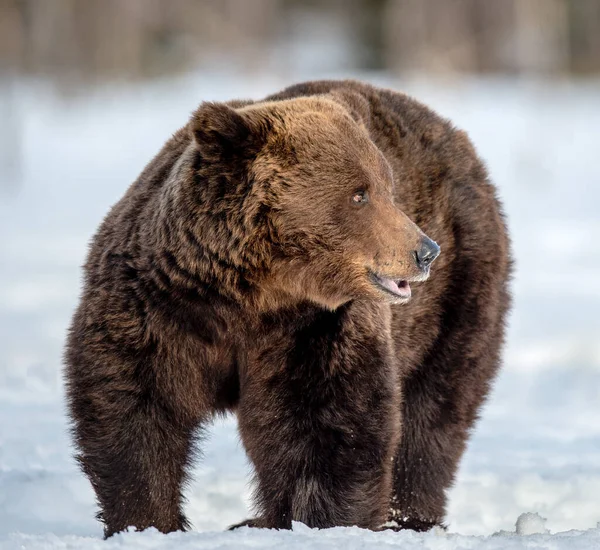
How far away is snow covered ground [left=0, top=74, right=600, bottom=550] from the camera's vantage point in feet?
14.8

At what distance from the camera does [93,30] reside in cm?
2891

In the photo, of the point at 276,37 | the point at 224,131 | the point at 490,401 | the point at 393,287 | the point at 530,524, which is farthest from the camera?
the point at 276,37

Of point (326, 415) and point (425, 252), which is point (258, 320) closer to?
point (326, 415)

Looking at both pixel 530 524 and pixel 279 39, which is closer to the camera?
pixel 530 524

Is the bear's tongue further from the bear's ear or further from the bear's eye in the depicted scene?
the bear's ear

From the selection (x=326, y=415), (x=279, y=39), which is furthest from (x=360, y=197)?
(x=279, y=39)

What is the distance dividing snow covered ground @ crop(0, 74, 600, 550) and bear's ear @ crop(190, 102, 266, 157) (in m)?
1.35

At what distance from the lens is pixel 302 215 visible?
12.3 ft

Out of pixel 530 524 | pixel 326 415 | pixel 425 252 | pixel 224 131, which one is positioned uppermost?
pixel 224 131

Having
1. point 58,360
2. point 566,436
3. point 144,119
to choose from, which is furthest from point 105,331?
point 144,119

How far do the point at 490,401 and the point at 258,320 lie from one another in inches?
149

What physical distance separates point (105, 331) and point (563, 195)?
48.1ft

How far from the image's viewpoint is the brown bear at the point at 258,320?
12.3 feet

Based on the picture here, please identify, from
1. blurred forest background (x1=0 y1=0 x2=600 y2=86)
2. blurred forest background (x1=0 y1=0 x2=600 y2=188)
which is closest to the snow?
blurred forest background (x1=0 y1=0 x2=600 y2=188)
